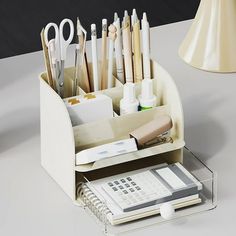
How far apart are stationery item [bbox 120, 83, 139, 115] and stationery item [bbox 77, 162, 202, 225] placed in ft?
0.35

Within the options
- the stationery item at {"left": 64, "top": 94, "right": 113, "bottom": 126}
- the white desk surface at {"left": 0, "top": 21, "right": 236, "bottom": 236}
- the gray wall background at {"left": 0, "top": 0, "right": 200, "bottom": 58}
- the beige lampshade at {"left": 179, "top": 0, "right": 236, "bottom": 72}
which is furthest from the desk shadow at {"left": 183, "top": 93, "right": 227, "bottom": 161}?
the gray wall background at {"left": 0, "top": 0, "right": 200, "bottom": 58}

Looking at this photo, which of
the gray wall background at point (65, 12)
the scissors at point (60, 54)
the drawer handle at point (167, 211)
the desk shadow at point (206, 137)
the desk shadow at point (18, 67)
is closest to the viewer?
the drawer handle at point (167, 211)

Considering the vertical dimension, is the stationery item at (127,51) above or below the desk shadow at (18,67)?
above

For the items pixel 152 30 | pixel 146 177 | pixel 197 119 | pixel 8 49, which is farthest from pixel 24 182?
pixel 8 49

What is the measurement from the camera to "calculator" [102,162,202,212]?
5.28 feet

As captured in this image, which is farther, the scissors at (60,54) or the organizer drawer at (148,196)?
the scissors at (60,54)

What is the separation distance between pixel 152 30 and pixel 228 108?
418mm

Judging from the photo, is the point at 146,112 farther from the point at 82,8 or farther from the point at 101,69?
the point at 82,8

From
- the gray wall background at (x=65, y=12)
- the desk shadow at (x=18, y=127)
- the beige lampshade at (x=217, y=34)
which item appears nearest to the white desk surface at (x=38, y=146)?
the desk shadow at (x=18, y=127)

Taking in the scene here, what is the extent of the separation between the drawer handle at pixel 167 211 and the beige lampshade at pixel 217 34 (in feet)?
1.25

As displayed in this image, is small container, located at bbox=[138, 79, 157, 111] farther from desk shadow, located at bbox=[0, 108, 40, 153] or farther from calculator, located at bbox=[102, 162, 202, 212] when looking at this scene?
desk shadow, located at bbox=[0, 108, 40, 153]

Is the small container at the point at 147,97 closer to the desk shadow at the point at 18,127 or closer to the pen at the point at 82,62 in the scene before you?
the pen at the point at 82,62

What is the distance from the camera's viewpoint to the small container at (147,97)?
1.72 meters

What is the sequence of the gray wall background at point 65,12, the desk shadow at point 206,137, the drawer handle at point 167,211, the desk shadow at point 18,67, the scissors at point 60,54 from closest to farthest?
the drawer handle at point 167,211
the scissors at point 60,54
the desk shadow at point 206,137
the desk shadow at point 18,67
the gray wall background at point 65,12
